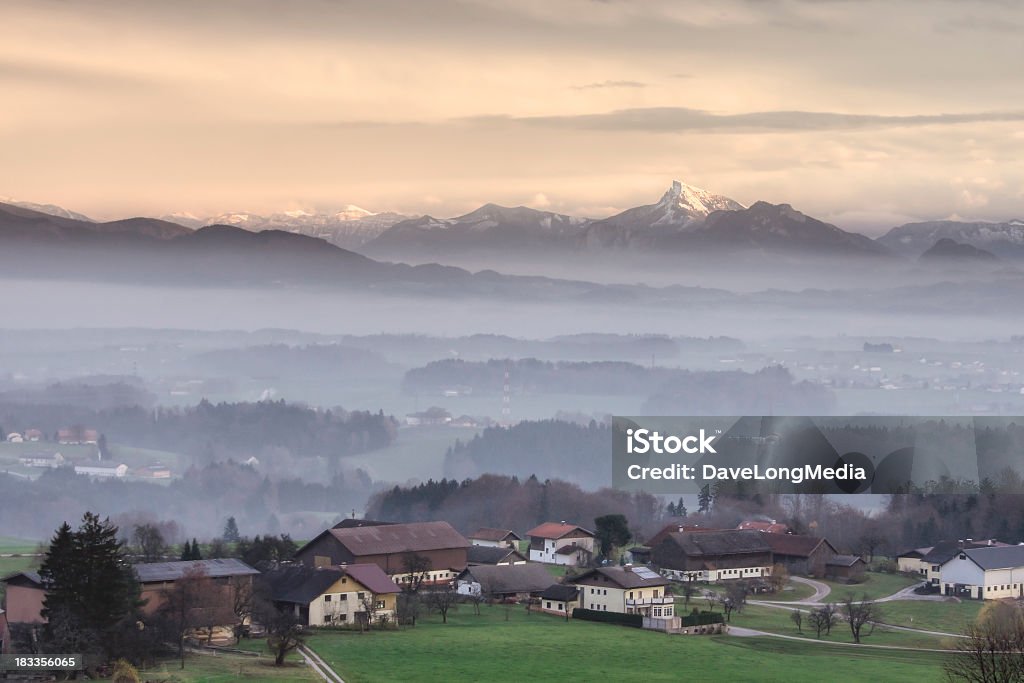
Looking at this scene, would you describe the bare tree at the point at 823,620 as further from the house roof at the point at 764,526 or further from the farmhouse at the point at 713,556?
the house roof at the point at 764,526

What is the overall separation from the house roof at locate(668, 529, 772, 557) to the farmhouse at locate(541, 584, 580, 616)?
1076cm

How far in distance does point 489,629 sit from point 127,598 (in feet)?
43.4

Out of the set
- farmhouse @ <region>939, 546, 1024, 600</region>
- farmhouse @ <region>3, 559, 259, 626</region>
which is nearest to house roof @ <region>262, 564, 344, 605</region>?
farmhouse @ <region>3, 559, 259, 626</region>

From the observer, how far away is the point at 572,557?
236 feet

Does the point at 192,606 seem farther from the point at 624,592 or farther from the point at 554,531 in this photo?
the point at 554,531

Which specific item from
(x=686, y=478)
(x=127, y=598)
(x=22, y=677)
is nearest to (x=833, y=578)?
(x=127, y=598)

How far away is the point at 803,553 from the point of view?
7112 centimetres

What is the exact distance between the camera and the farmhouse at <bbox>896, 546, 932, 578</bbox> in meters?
70.7

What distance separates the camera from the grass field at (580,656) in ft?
147

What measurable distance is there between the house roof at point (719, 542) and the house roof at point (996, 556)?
8984mm

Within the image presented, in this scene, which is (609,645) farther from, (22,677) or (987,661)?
(22,677)

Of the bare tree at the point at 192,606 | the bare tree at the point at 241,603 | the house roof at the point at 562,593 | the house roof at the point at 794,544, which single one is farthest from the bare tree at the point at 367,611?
the house roof at the point at 794,544

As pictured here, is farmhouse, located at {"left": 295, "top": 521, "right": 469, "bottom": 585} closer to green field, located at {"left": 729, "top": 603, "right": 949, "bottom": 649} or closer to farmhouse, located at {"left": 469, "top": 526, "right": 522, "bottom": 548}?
farmhouse, located at {"left": 469, "top": 526, "right": 522, "bottom": 548}

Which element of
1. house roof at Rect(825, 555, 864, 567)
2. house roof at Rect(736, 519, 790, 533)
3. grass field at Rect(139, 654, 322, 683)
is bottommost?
grass field at Rect(139, 654, 322, 683)
